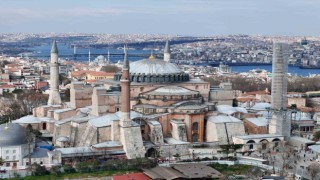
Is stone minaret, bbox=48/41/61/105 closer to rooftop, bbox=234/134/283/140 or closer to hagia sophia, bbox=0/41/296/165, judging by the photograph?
hagia sophia, bbox=0/41/296/165

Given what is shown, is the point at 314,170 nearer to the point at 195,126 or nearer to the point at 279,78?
the point at 195,126

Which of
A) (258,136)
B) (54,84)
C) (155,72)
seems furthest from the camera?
(54,84)

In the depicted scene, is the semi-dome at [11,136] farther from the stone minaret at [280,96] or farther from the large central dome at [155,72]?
the stone minaret at [280,96]

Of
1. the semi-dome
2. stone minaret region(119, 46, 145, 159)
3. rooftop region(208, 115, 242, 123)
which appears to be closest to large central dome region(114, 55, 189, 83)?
rooftop region(208, 115, 242, 123)

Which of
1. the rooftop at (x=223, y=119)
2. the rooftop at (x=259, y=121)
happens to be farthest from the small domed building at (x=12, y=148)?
the rooftop at (x=259, y=121)

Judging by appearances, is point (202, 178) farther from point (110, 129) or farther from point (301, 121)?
point (301, 121)

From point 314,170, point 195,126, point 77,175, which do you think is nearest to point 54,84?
point 195,126
